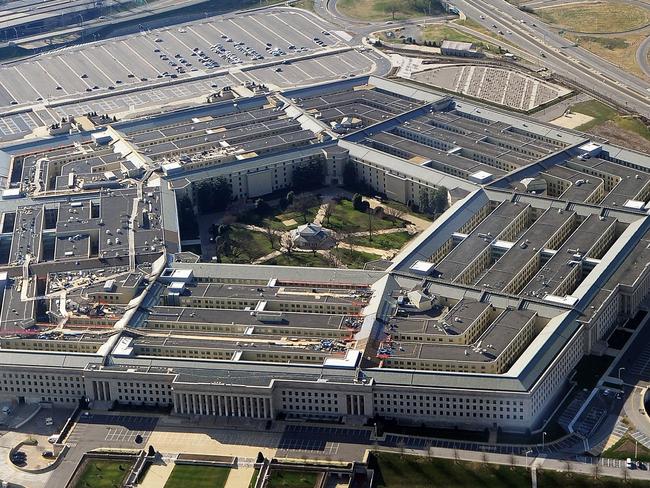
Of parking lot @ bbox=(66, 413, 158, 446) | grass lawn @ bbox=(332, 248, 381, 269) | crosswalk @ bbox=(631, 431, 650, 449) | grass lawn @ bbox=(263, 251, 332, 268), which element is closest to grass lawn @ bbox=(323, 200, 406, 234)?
grass lawn @ bbox=(332, 248, 381, 269)

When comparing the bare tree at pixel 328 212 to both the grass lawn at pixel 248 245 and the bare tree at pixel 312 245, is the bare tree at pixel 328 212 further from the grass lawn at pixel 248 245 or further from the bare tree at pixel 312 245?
the grass lawn at pixel 248 245

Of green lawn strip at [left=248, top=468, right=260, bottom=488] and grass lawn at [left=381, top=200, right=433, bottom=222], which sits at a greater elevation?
green lawn strip at [left=248, top=468, right=260, bottom=488]

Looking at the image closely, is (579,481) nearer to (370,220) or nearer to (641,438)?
(641,438)

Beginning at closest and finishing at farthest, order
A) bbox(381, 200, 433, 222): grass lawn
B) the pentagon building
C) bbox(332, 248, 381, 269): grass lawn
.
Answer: the pentagon building, bbox(332, 248, 381, 269): grass lawn, bbox(381, 200, 433, 222): grass lawn

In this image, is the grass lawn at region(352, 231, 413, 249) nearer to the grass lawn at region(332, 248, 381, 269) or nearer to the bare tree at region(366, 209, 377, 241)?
the bare tree at region(366, 209, 377, 241)

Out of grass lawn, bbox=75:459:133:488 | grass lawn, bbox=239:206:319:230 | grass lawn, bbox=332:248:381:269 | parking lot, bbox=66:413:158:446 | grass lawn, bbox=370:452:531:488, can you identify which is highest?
grass lawn, bbox=370:452:531:488

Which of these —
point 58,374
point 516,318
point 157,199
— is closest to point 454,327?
point 516,318

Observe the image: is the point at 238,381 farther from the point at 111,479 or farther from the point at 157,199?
the point at 157,199
